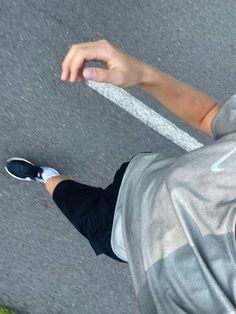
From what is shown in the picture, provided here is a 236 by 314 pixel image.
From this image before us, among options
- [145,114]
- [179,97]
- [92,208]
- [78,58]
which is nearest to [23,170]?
[92,208]

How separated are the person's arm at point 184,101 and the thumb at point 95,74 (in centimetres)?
24

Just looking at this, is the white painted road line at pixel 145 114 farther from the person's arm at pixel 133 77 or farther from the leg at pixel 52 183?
the person's arm at pixel 133 77

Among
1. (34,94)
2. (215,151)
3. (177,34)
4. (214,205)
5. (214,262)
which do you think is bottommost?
(214,262)

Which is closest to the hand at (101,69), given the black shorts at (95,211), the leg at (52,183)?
the black shorts at (95,211)

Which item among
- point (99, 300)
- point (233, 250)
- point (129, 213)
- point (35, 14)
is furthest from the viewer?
point (99, 300)

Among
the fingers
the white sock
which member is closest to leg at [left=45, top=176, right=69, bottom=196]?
the white sock

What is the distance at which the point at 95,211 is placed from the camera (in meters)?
1.66

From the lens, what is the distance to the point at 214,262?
115 centimetres

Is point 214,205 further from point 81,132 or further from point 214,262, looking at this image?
point 81,132

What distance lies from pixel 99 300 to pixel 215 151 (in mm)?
1389

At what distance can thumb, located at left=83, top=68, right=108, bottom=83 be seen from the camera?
1.14 metres

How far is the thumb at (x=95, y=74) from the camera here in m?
1.14

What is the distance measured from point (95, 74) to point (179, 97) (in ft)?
1.26

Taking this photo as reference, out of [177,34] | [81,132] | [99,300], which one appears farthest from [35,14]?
[99,300]
